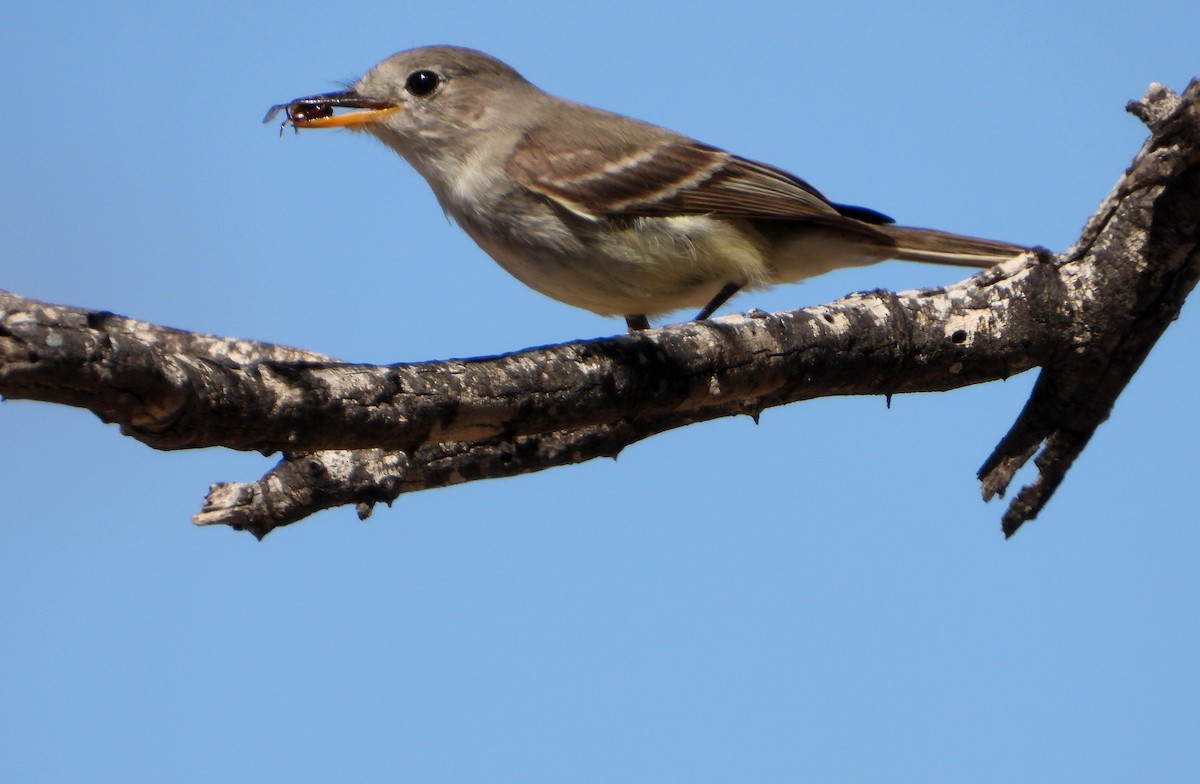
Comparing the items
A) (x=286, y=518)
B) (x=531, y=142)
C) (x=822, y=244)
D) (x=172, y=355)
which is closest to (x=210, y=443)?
(x=172, y=355)

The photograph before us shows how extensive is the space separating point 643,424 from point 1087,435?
7.29 feet

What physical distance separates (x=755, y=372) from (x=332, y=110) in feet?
12.1

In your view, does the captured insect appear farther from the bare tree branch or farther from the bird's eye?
the bare tree branch

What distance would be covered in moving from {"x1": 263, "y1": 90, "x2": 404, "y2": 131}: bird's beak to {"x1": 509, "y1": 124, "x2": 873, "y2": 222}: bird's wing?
1.01 meters

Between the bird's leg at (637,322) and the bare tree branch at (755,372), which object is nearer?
the bare tree branch at (755,372)

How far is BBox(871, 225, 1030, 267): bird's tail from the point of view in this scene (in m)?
6.86

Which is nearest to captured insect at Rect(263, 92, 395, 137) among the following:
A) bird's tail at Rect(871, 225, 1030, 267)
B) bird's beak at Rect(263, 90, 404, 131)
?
bird's beak at Rect(263, 90, 404, 131)

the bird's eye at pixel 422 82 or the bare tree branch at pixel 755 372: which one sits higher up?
the bird's eye at pixel 422 82

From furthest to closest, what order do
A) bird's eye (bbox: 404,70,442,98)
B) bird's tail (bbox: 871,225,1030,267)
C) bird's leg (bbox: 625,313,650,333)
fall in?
bird's eye (bbox: 404,70,442,98) → bird's leg (bbox: 625,313,650,333) → bird's tail (bbox: 871,225,1030,267)

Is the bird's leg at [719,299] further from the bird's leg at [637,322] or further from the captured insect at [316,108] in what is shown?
the captured insect at [316,108]

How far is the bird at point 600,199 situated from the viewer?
6367 millimetres

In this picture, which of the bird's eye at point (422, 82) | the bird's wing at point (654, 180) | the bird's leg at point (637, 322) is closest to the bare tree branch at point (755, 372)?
the bird's wing at point (654, 180)

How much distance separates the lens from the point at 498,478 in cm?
553

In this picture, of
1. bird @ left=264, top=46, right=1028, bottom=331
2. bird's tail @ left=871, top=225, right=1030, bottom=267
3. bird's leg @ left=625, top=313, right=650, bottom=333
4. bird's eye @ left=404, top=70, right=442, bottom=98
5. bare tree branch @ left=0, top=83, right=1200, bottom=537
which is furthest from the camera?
bird's eye @ left=404, top=70, right=442, bottom=98
